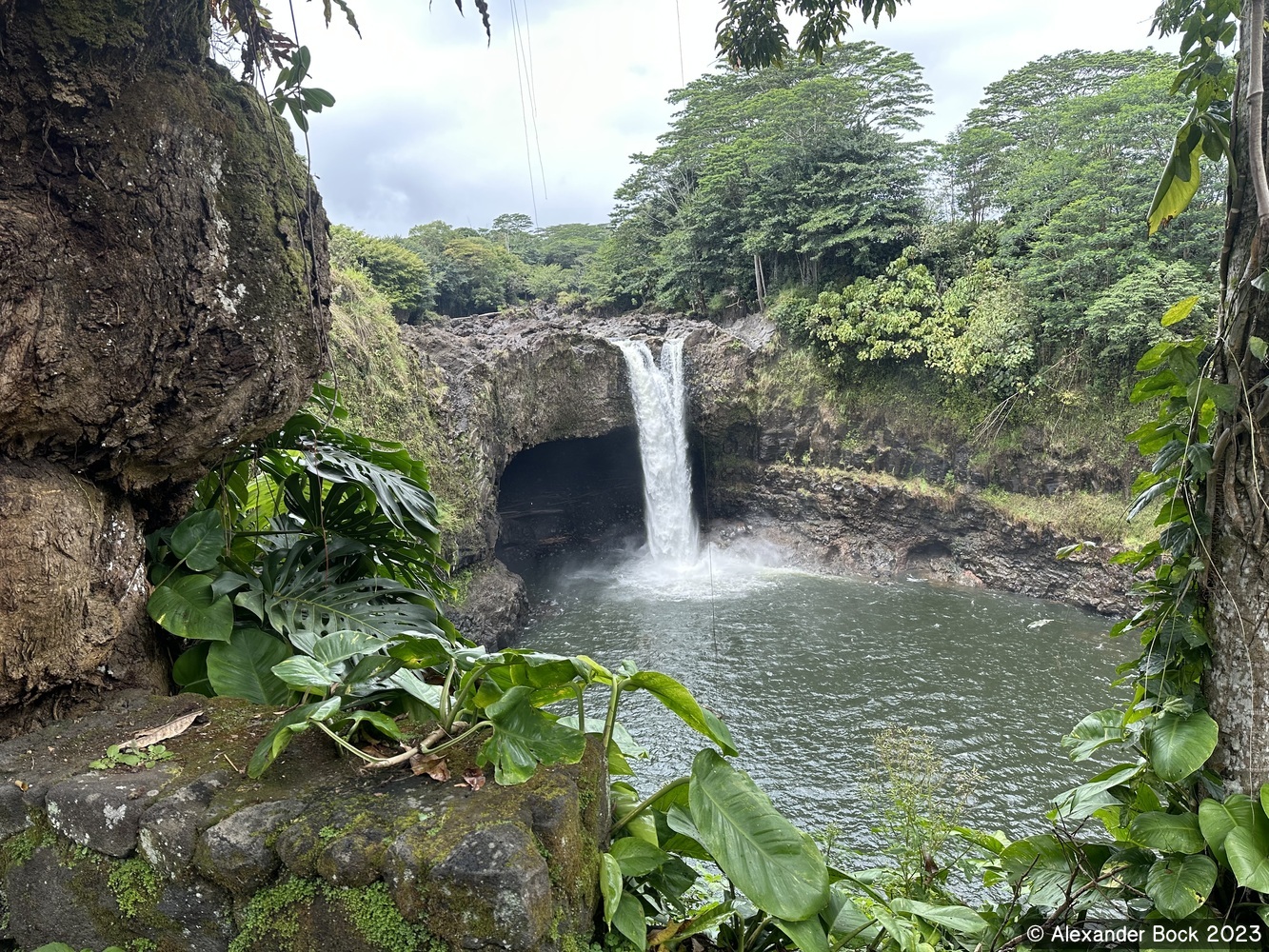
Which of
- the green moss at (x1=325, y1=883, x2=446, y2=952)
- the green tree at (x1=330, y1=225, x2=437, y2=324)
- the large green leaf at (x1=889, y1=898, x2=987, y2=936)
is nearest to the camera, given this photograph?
the green moss at (x1=325, y1=883, x2=446, y2=952)

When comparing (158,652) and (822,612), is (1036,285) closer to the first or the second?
(822,612)

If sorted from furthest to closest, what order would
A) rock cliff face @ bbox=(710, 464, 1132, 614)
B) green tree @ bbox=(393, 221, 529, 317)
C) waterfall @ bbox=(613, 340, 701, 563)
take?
green tree @ bbox=(393, 221, 529, 317) → waterfall @ bbox=(613, 340, 701, 563) → rock cliff face @ bbox=(710, 464, 1132, 614)

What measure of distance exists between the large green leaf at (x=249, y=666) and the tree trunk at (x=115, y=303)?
1.08 feet

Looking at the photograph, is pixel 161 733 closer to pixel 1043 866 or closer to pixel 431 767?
pixel 431 767

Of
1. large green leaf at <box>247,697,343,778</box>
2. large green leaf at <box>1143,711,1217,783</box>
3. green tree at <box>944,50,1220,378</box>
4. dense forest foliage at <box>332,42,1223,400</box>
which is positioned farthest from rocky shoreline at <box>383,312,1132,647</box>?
large green leaf at <box>1143,711,1217,783</box>

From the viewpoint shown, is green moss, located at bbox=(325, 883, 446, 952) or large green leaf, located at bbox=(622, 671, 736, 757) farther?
large green leaf, located at bbox=(622, 671, 736, 757)

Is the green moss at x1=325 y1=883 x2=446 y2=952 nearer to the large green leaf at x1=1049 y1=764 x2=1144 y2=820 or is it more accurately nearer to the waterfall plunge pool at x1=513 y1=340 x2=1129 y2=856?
the large green leaf at x1=1049 y1=764 x2=1144 y2=820

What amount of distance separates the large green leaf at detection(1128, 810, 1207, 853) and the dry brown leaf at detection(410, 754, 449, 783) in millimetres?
1508

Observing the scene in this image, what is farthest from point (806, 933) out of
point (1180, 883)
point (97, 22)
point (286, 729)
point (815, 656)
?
point (815, 656)

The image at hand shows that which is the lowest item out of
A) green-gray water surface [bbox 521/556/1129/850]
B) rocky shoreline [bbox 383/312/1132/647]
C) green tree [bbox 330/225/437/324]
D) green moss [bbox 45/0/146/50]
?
green-gray water surface [bbox 521/556/1129/850]

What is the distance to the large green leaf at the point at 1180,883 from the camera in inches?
56.3

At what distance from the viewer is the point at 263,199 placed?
91.9 inches

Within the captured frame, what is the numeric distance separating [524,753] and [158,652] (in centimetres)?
154

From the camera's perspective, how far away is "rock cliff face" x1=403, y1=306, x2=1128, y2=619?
11.4 metres
